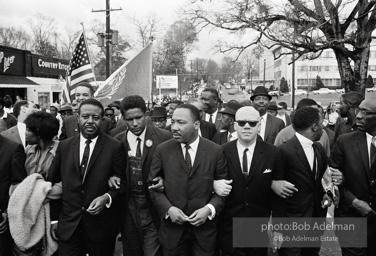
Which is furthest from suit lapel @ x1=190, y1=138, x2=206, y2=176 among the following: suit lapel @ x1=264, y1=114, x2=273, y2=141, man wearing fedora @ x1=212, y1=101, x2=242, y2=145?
suit lapel @ x1=264, y1=114, x2=273, y2=141

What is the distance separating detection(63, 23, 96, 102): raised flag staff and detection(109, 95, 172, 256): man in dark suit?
3.93 metres

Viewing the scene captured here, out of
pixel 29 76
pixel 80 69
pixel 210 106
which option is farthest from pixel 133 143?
pixel 29 76

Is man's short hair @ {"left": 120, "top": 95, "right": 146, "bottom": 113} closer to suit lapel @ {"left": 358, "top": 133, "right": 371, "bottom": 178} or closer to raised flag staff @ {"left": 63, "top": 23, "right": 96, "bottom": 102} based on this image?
suit lapel @ {"left": 358, "top": 133, "right": 371, "bottom": 178}

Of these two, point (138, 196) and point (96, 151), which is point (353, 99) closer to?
point (138, 196)

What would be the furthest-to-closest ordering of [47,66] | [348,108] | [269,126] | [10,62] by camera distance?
[47,66] < [10,62] < [269,126] < [348,108]

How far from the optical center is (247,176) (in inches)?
160

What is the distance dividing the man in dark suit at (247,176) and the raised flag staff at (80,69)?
15.8 feet

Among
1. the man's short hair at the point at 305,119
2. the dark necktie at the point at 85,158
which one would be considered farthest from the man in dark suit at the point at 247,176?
the dark necktie at the point at 85,158

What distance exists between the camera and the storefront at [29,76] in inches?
936

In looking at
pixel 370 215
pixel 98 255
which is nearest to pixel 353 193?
pixel 370 215

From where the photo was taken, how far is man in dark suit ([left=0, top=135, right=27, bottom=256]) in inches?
153

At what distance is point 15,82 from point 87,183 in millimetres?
22575

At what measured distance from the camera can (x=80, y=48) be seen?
826 centimetres

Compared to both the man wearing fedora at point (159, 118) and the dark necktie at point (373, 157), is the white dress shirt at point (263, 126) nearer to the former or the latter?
the man wearing fedora at point (159, 118)
